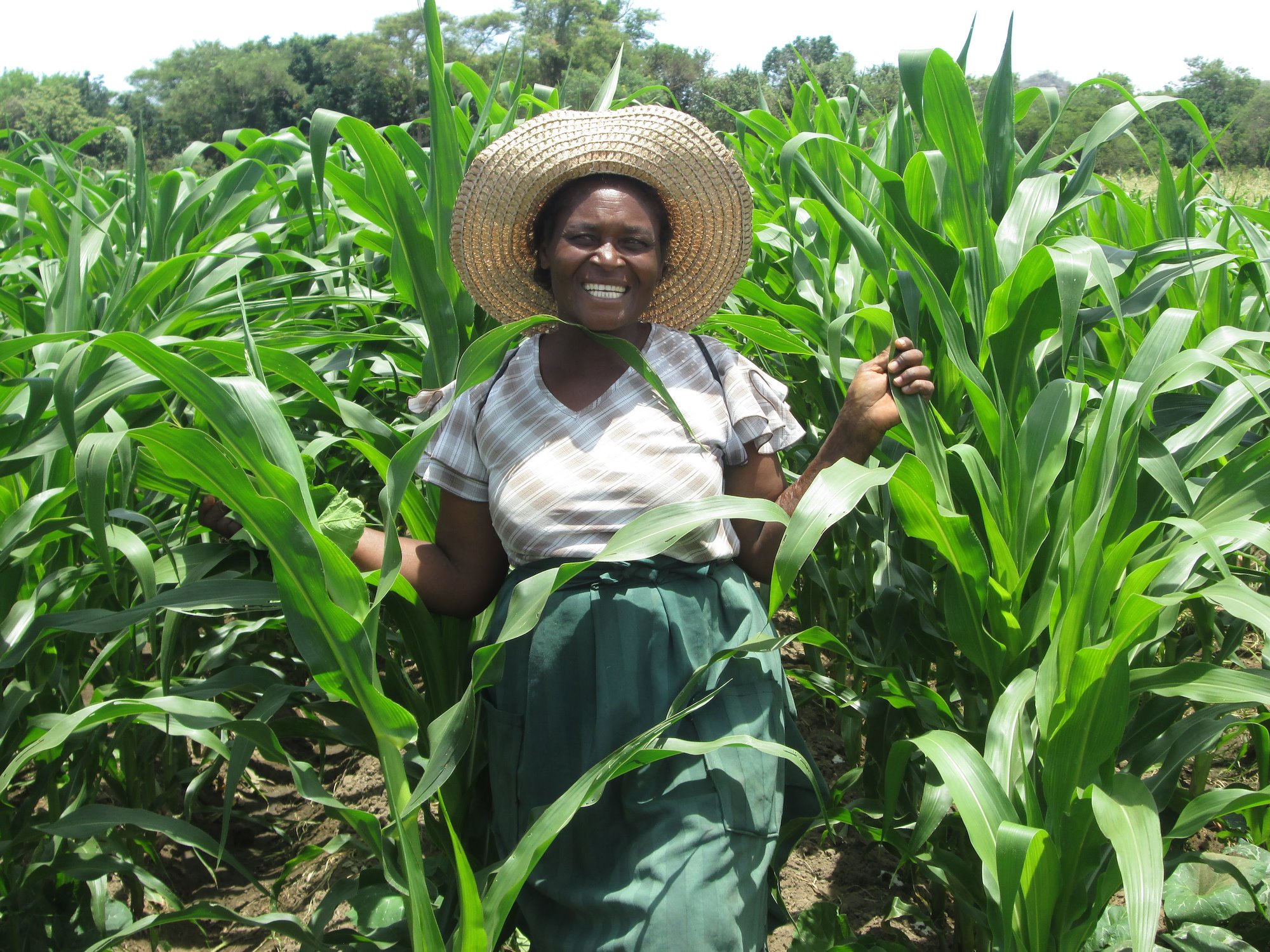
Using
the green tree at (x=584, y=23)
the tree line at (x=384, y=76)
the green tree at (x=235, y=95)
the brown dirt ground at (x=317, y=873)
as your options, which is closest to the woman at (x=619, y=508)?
the brown dirt ground at (x=317, y=873)

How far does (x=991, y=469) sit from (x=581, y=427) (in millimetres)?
521

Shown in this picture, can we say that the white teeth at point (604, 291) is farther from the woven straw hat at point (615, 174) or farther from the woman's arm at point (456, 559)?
the woman's arm at point (456, 559)

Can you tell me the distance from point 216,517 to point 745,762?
27.5 inches

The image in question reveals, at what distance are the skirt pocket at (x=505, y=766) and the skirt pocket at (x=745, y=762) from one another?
0.73ft

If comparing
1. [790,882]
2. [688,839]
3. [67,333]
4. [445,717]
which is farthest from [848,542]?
[67,333]

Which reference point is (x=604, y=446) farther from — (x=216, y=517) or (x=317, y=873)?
(x=317, y=873)

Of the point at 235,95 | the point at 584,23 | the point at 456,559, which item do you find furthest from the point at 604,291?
the point at 584,23

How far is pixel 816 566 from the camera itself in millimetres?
1659

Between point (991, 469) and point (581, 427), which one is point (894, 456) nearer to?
point (991, 469)

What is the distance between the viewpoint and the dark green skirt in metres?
1.13

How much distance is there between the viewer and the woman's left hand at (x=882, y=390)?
4.07 feet

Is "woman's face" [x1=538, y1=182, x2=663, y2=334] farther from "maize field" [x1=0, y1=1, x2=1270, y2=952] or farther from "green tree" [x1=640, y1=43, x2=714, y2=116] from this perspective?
"green tree" [x1=640, y1=43, x2=714, y2=116]

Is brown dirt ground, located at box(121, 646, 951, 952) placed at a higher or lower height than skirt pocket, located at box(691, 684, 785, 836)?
lower

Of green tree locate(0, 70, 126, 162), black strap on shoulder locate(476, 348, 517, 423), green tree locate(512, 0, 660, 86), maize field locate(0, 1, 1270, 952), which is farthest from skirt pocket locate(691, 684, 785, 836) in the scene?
green tree locate(512, 0, 660, 86)
